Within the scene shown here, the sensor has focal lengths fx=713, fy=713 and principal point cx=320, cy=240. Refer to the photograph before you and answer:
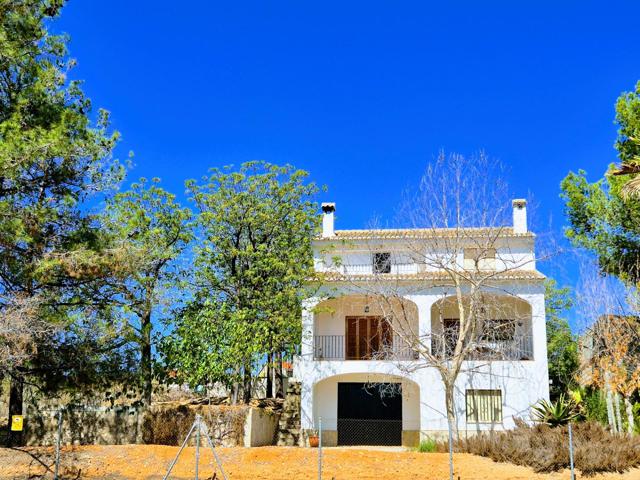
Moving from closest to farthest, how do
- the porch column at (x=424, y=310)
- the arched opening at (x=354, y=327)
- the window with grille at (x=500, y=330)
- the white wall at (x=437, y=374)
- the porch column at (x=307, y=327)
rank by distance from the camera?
the white wall at (x=437, y=374) → the window with grille at (x=500, y=330) → the porch column at (x=424, y=310) → the porch column at (x=307, y=327) → the arched opening at (x=354, y=327)

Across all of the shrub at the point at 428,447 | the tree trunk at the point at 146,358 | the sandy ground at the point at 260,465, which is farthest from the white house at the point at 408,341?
the sandy ground at the point at 260,465

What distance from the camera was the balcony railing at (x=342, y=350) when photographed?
Result: 25578mm

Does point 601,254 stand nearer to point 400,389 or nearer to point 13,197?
point 400,389

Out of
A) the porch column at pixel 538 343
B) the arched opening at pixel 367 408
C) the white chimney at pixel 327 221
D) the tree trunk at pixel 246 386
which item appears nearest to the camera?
the porch column at pixel 538 343

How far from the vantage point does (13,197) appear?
736 inches

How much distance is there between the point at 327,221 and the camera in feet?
96.3

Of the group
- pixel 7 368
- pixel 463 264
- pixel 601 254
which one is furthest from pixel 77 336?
pixel 601 254

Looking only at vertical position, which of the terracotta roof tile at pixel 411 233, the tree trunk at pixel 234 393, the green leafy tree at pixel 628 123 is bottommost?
the tree trunk at pixel 234 393

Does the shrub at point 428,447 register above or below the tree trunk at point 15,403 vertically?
below

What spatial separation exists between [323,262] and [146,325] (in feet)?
25.0

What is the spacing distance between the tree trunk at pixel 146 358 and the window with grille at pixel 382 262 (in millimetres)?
9087

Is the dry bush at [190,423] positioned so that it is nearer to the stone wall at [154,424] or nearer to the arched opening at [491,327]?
the stone wall at [154,424]

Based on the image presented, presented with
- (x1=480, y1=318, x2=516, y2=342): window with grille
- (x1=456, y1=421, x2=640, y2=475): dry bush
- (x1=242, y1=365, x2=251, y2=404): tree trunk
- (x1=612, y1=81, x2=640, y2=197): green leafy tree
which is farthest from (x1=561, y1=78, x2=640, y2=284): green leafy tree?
(x1=242, y1=365, x2=251, y2=404): tree trunk

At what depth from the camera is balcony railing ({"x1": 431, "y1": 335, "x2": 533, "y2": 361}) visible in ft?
80.8
